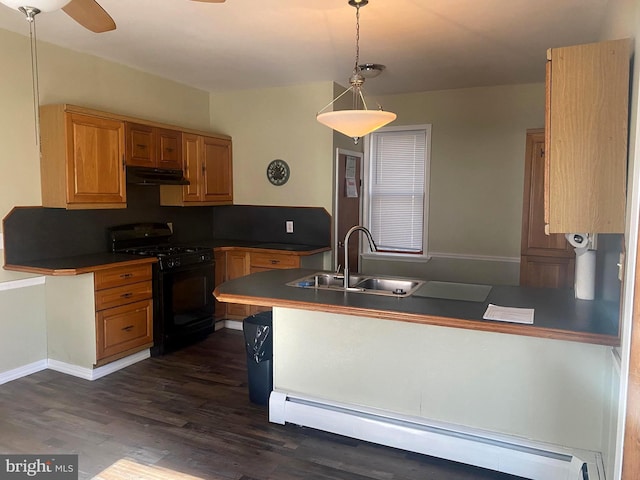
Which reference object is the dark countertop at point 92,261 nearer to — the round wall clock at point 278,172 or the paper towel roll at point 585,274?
the round wall clock at point 278,172

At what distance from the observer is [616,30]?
2.47 m

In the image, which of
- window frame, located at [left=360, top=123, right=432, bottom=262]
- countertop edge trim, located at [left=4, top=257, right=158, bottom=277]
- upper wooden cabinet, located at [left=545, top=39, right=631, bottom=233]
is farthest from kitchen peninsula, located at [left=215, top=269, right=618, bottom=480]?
window frame, located at [left=360, top=123, right=432, bottom=262]

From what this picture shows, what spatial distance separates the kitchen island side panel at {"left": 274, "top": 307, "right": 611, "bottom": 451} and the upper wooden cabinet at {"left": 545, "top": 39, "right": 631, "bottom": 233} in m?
0.65

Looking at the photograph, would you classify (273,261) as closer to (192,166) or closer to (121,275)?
(192,166)

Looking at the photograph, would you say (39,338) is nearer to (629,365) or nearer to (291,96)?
(291,96)

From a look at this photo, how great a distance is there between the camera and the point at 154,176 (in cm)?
430

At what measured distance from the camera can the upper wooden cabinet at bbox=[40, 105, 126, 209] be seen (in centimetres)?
360

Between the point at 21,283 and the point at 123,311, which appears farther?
the point at 123,311

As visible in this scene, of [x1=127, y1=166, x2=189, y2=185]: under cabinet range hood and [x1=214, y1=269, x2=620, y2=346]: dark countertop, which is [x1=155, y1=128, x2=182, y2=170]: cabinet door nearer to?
[x1=127, y1=166, x2=189, y2=185]: under cabinet range hood

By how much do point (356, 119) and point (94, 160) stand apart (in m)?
2.32

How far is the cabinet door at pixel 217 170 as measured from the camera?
16.6 feet

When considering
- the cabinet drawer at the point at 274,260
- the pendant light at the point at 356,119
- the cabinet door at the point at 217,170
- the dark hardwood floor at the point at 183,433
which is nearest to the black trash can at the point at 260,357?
the dark hardwood floor at the point at 183,433

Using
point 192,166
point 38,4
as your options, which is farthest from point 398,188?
point 38,4

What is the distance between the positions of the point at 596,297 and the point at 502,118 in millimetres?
2812
